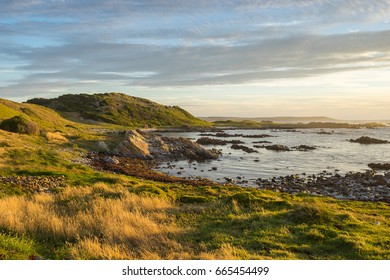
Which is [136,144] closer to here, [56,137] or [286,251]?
[56,137]

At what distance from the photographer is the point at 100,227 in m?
11.5

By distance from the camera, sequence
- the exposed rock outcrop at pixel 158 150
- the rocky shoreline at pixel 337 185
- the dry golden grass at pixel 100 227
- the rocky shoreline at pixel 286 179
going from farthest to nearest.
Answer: the exposed rock outcrop at pixel 158 150 < the rocky shoreline at pixel 286 179 < the rocky shoreline at pixel 337 185 < the dry golden grass at pixel 100 227

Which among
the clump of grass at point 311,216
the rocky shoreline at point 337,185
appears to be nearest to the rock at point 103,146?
the rocky shoreline at point 337,185

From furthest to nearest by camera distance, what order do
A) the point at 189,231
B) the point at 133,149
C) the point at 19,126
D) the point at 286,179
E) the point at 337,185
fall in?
the point at 133,149
the point at 19,126
the point at 286,179
the point at 337,185
the point at 189,231

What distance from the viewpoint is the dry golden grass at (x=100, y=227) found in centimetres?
940

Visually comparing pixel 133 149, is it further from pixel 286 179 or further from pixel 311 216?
pixel 311 216

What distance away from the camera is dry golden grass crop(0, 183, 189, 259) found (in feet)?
30.8

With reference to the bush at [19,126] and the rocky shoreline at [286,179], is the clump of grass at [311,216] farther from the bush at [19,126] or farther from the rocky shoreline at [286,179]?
the bush at [19,126]

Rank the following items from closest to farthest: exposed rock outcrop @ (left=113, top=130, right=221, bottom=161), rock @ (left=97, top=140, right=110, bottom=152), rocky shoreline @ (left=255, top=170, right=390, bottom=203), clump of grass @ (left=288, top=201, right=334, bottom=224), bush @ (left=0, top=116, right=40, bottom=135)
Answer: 1. clump of grass @ (left=288, top=201, right=334, bottom=224)
2. rocky shoreline @ (left=255, top=170, right=390, bottom=203)
3. bush @ (left=0, top=116, right=40, bottom=135)
4. rock @ (left=97, top=140, right=110, bottom=152)
5. exposed rock outcrop @ (left=113, top=130, right=221, bottom=161)

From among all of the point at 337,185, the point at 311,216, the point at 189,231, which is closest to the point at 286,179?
the point at 337,185

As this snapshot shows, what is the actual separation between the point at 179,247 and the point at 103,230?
2.90m

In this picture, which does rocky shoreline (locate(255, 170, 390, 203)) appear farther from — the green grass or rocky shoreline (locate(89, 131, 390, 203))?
the green grass

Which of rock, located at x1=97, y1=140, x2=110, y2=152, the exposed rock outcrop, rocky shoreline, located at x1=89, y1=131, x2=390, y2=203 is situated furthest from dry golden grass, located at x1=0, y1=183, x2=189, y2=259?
the exposed rock outcrop
